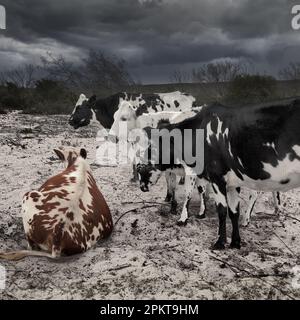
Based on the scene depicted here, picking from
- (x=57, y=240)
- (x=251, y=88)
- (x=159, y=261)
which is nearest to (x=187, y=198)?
(x=159, y=261)

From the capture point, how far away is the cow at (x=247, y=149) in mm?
3951

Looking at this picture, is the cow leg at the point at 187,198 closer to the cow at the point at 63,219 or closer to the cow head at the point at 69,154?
the cow at the point at 63,219

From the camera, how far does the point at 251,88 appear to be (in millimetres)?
27578

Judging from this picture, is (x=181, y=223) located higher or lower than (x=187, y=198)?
lower

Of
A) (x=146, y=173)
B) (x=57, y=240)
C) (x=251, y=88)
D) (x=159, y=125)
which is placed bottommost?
(x=57, y=240)

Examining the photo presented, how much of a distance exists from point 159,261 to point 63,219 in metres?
1.20

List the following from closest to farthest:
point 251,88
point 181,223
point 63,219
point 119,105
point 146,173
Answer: point 63,219, point 181,223, point 146,173, point 119,105, point 251,88

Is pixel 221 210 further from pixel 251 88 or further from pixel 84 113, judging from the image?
pixel 251 88

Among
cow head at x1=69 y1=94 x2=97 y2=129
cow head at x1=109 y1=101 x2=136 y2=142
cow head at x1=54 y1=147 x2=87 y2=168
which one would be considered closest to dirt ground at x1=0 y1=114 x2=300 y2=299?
cow head at x1=54 y1=147 x2=87 y2=168

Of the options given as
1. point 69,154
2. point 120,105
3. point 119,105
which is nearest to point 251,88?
point 119,105

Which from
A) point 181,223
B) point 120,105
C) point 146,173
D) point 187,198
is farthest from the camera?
point 120,105

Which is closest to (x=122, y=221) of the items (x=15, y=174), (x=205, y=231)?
(x=205, y=231)

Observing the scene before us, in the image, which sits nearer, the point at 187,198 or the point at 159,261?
the point at 159,261

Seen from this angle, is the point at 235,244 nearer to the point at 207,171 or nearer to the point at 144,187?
the point at 207,171
